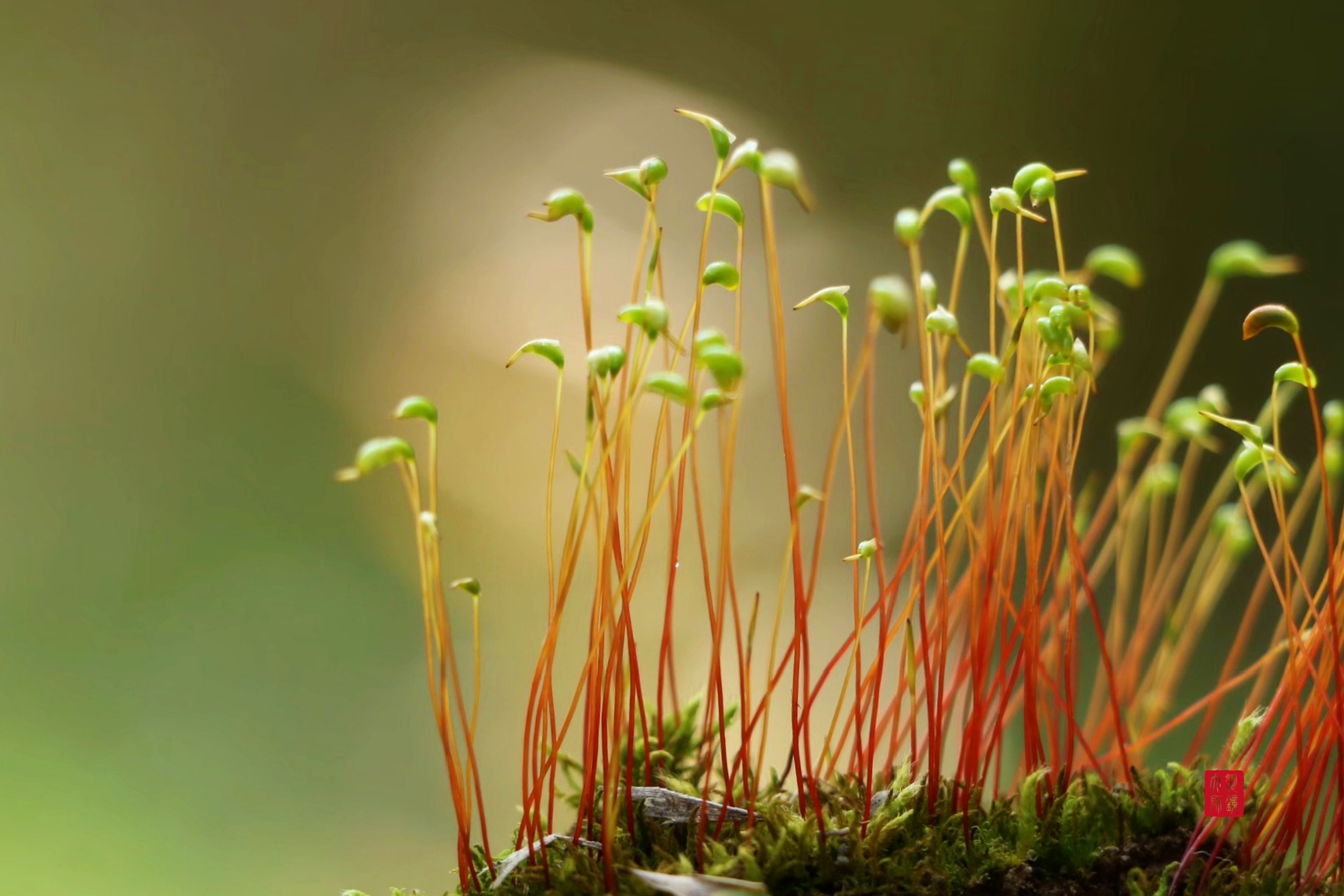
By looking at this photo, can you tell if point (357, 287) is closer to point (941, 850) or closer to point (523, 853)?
point (523, 853)

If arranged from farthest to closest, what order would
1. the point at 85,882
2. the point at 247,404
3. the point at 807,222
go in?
the point at 807,222, the point at 247,404, the point at 85,882

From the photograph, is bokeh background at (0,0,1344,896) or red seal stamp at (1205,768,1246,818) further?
bokeh background at (0,0,1344,896)

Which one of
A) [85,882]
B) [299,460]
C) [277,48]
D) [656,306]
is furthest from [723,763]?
[277,48]

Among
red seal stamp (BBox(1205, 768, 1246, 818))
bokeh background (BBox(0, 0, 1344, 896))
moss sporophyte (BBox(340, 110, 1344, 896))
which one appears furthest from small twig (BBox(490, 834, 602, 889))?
bokeh background (BBox(0, 0, 1344, 896))

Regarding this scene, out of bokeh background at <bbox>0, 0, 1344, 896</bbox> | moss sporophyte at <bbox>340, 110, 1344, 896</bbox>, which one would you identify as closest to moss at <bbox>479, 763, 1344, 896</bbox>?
moss sporophyte at <bbox>340, 110, 1344, 896</bbox>

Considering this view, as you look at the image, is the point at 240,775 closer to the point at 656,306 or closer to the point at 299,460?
the point at 299,460

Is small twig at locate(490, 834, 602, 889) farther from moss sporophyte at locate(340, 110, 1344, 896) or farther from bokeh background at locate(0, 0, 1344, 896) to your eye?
bokeh background at locate(0, 0, 1344, 896)

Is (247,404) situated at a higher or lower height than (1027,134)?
lower
